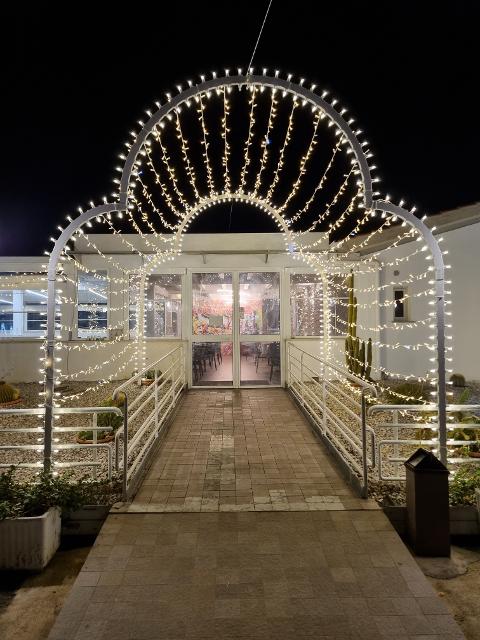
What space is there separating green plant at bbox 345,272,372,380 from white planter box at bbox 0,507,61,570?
734 centimetres

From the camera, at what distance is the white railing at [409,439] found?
405 cm

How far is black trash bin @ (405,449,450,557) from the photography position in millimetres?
3289

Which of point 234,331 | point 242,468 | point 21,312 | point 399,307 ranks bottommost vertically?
point 242,468

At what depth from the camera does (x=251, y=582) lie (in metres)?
2.72

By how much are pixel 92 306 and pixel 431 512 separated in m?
9.46

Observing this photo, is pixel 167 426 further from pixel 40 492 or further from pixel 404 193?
pixel 404 193

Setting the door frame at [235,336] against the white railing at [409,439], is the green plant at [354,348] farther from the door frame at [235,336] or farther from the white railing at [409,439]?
the white railing at [409,439]

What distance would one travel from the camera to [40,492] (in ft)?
11.5

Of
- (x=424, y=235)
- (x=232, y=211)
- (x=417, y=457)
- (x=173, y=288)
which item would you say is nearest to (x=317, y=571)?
(x=417, y=457)

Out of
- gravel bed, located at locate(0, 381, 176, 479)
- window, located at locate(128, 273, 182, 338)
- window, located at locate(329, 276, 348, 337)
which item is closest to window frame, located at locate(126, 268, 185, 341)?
window, located at locate(128, 273, 182, 338)

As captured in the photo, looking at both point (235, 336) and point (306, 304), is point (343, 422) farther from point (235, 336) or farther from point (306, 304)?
point (306, 304)

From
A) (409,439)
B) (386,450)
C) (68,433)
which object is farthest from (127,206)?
(409,439)

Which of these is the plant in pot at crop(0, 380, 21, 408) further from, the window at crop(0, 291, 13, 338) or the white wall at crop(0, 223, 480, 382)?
the window at crop(0, 291, 13, 338)

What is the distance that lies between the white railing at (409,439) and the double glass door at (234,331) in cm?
292
